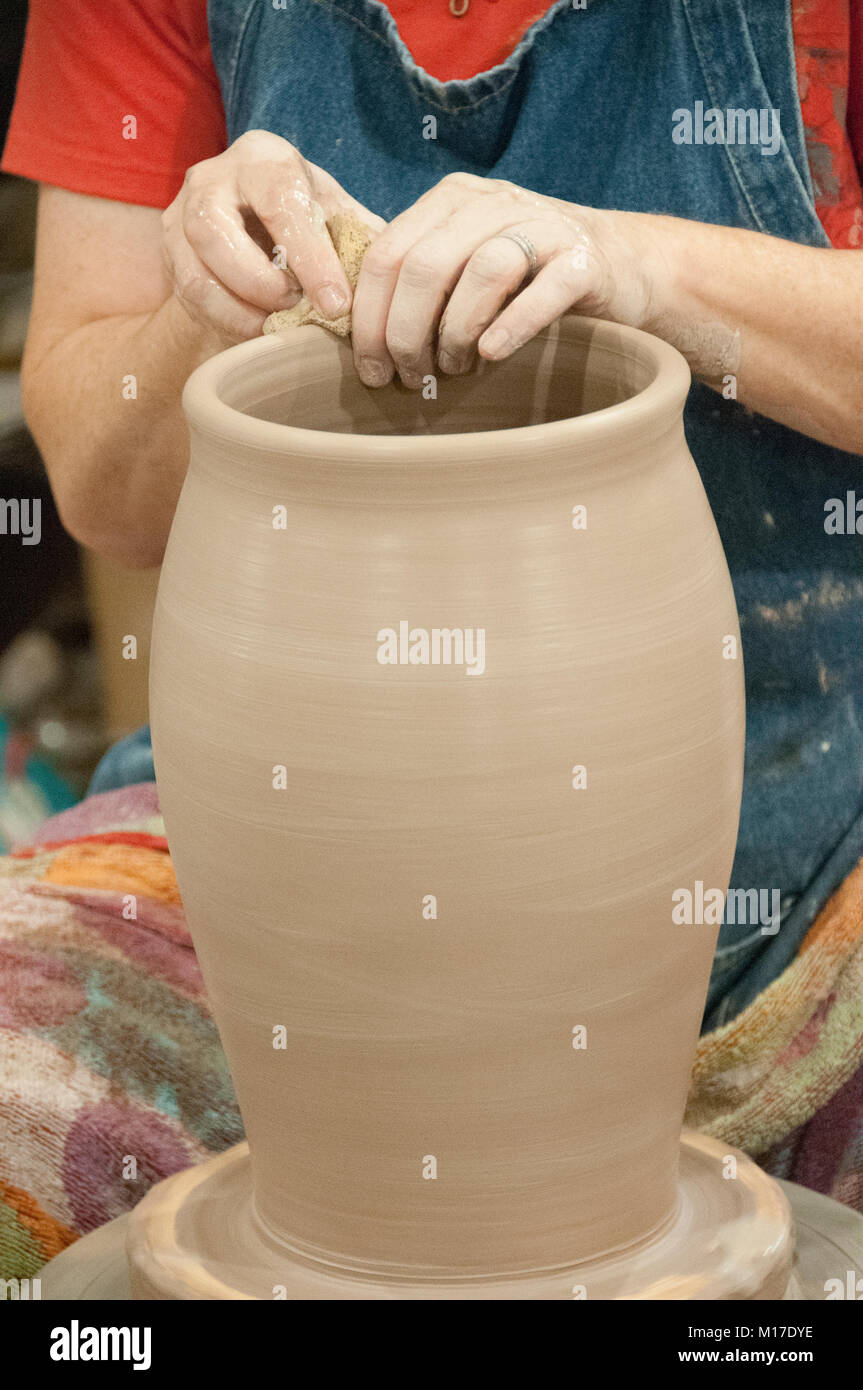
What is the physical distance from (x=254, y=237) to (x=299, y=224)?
0.25ft

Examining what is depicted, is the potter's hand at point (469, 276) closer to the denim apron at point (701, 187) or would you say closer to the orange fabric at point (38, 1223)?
the denim apron at point (701, 187)

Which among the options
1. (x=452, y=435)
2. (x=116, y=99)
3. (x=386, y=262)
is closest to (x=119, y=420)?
(x=116, y=99)

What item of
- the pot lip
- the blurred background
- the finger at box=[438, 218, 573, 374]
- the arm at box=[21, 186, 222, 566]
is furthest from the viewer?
the blurred background

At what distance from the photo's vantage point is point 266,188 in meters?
0.96

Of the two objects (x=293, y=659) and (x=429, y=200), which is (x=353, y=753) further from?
(x=429, y=200)

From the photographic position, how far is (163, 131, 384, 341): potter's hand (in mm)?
923

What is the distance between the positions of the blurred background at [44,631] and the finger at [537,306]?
1.39 metres

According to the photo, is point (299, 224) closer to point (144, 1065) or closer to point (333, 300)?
point (333, 300)

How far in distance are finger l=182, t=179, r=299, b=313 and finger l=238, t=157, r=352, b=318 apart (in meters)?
0.01

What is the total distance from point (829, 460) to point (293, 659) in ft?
1.97

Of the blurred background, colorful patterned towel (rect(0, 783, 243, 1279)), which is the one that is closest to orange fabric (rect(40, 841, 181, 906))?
colorful patterned towel (rect(0, 783, 243, 1279))

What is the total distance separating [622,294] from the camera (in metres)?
A: 0.95

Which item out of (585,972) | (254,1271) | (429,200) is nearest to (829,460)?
(429,200)

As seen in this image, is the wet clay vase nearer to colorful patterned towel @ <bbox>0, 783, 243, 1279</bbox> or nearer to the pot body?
the pot body
